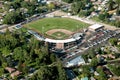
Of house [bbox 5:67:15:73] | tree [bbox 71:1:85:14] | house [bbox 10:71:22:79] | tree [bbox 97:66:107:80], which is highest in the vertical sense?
tree [bbox 71:1:85:14]

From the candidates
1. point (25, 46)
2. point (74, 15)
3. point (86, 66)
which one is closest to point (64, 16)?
point (74, 15)

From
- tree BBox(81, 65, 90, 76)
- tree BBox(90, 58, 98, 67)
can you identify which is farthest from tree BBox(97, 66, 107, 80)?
tree BBox(81, 65, 90, 76)

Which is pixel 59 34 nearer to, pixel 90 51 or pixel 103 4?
pixel 90 51

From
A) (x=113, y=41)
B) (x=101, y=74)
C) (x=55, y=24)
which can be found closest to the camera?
(x=101, y=74)

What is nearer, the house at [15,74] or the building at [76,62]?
the house at [15,74]

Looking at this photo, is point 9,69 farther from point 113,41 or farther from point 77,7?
point 77,7

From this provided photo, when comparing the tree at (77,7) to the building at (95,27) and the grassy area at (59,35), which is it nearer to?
the building at (95,27)

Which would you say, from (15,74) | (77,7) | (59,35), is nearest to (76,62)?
(15,74)

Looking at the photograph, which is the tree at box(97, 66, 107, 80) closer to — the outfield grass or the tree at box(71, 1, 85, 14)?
the outfield grass

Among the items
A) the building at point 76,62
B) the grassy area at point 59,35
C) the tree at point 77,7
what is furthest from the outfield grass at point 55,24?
the building at point 76,62
